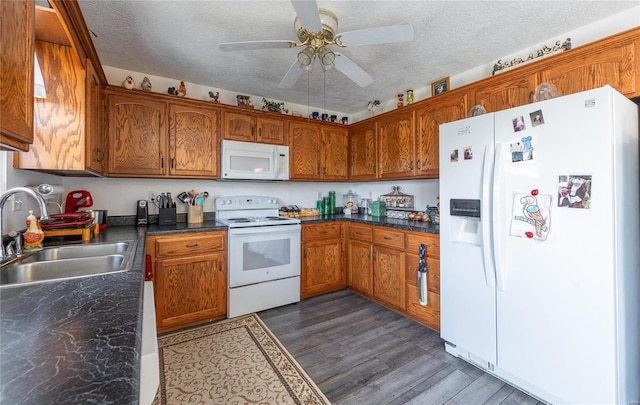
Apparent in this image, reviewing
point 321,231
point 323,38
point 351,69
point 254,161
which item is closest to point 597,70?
point 351,69

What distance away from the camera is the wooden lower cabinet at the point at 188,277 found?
2.32m

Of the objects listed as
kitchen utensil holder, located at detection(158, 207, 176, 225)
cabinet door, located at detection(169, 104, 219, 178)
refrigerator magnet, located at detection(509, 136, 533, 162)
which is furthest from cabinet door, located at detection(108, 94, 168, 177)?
refrigerator magnet, located at detection(509, 136, 533, 162)

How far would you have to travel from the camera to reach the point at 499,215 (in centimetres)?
170

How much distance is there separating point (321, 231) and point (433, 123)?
1.70 m

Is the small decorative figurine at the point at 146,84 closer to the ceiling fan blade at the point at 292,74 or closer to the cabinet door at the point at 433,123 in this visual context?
the ceiling fan blade at the point at 292,74

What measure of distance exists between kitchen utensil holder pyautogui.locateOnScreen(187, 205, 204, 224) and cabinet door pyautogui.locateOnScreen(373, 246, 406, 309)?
196 cm

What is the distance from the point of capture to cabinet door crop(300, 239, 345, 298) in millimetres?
3088

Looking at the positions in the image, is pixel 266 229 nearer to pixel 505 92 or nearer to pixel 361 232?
pixel 361 232

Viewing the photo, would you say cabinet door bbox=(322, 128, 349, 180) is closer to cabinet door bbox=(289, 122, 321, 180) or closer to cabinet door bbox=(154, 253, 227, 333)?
cabinet door bbox=(289, 122, 321, 180)

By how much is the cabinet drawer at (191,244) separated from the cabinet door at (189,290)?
0.19ft

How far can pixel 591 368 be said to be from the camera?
4.50 feet

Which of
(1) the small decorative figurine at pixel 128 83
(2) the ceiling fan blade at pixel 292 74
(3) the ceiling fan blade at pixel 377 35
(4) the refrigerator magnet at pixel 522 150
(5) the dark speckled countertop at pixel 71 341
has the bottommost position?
(5) the dark speckled countertop at pixel 71 341

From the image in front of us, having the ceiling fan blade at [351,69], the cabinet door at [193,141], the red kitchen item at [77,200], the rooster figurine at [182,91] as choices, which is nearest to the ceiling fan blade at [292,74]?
the ceiling fan blade at [351,69]

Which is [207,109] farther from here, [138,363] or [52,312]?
[138,363]
